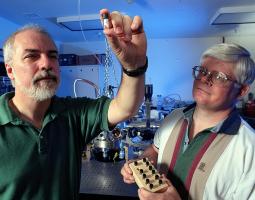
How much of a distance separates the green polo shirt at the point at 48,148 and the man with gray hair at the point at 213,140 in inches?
9.6

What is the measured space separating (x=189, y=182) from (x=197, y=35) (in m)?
4.12

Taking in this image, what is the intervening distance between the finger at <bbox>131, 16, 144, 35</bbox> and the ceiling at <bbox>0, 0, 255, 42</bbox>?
2084 millimetres

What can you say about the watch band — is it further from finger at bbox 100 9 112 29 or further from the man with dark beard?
finger at bbox 100 9 112 29

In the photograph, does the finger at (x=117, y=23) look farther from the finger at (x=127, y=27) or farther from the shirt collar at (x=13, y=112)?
the shirt collar at (x=13, y=112)

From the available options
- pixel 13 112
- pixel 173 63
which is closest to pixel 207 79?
pixel 13 112

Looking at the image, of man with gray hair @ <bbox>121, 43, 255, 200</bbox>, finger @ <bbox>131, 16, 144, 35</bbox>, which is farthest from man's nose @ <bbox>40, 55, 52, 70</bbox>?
man with gray hair @ <bbox>121, 43, 255, 200</bbox>

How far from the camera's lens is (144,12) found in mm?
3209

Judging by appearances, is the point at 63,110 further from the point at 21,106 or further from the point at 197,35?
the point at 197,35

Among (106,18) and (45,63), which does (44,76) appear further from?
(106,18)

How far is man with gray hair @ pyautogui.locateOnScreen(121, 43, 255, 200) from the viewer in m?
1.01

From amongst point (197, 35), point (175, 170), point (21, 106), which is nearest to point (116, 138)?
point (175, 170)

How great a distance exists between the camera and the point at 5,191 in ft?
2.92

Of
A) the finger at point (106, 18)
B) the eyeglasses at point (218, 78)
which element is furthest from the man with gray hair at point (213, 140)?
the finger at point (106, 18)

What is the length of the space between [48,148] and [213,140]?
71 centimetres
